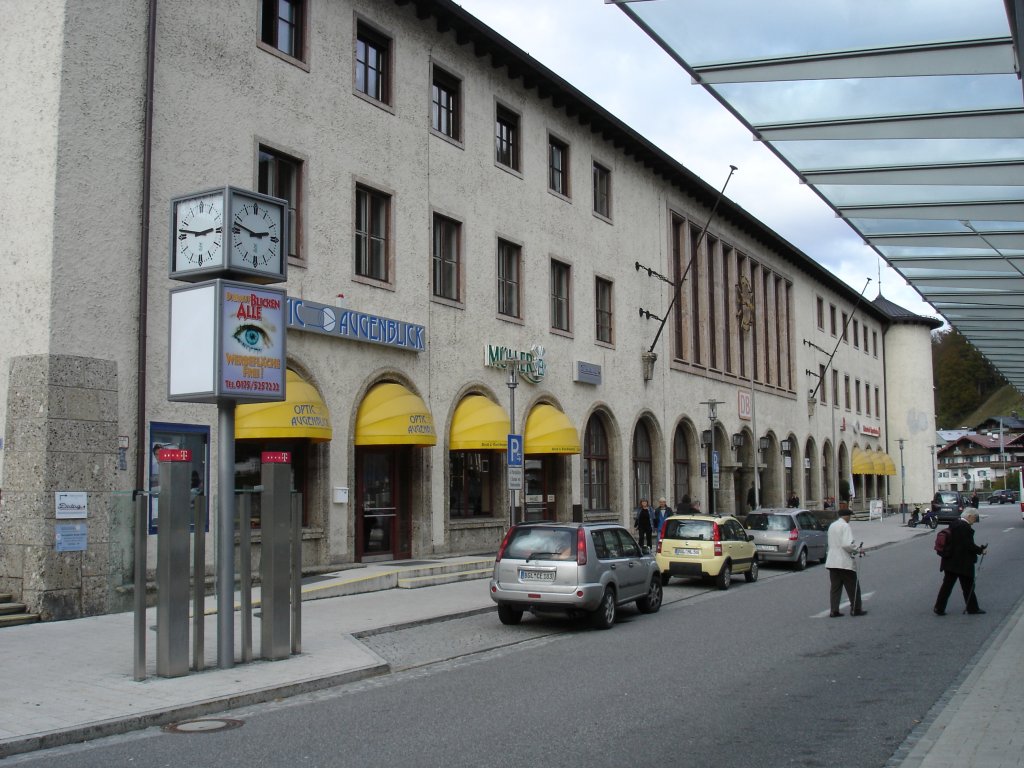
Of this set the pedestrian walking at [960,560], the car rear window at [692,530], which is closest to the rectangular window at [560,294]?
the car rear window at [692,530]

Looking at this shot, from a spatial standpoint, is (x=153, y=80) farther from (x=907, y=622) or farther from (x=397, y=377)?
(x=907, y=622)

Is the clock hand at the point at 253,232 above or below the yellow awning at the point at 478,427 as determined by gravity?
above

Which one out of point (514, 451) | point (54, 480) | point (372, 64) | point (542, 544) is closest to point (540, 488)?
point (514, 451)

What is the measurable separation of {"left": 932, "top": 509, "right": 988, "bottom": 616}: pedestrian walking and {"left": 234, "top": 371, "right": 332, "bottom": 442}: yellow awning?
10.7m

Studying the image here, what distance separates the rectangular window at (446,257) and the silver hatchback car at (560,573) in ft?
33.6

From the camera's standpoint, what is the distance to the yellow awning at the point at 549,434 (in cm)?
2703

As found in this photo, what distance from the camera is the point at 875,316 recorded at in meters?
70.2

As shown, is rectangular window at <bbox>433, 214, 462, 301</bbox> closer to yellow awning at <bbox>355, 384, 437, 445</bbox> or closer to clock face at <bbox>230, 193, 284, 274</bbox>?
yellow awning at <bbox>355, 384, 437, 445</bbox>

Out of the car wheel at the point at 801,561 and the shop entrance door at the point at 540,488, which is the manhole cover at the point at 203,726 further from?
the car wheel at the point at 801,561

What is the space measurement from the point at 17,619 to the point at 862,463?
5564 centimetres

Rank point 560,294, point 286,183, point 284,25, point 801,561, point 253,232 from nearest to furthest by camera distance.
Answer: point 253,232, point 286,183, point 284,25, point 801,561, point 560,294

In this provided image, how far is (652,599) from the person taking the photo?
17.3 m

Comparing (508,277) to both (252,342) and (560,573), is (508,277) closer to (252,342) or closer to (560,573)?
(560,573)

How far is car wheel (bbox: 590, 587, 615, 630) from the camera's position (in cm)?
1521
